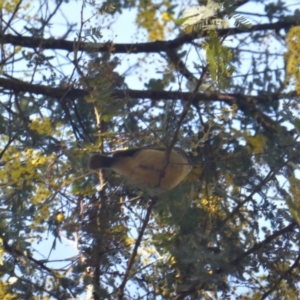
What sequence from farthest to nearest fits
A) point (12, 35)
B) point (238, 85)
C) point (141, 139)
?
point (238, 85) < point (12, 35) < point (141, 139)

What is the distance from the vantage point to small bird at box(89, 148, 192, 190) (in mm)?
3670

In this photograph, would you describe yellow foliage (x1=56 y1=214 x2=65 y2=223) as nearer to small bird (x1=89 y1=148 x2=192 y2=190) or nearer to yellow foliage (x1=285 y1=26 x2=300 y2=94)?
small bird (x1=89 y1=148 x2=192 y2=190)

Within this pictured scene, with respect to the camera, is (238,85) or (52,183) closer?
(52,183)

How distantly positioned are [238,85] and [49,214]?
1718mm

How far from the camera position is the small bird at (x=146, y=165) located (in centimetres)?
367

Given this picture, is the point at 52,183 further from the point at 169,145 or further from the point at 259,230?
the point at 259,230

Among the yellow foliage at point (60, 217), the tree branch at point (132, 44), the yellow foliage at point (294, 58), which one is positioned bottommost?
the yellow foliage at point (294, 58)

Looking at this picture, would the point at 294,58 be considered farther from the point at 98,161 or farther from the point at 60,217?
the point at 60,217

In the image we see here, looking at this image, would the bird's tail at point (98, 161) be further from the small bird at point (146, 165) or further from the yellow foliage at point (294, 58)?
the yellow foliage at point (294, 58)

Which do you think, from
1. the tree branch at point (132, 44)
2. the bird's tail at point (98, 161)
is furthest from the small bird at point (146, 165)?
the tree branch at point (132, 44)

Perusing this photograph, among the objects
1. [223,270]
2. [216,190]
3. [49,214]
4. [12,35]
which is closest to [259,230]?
[216,190]

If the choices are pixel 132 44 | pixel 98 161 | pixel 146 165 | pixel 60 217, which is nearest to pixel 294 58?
pixel 146 165

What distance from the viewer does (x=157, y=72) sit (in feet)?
16.0

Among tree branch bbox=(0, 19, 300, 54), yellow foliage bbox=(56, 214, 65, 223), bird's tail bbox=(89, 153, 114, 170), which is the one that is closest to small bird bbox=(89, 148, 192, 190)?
bird's tail bbox=(89, 153, 114, 170)
